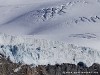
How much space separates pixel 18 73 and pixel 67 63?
2.00 m

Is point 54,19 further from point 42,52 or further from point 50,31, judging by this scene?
point 42,52

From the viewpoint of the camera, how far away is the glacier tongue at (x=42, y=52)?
104ft

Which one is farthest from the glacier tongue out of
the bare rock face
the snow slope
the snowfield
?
the snow slope

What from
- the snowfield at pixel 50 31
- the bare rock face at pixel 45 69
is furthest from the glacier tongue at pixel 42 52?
the bare rock face at pixel 45 69

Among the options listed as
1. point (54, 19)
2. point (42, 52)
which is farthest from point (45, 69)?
point (54, 19)

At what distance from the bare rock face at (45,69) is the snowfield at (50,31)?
18 cm

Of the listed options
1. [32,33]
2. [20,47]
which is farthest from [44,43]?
[32,33]

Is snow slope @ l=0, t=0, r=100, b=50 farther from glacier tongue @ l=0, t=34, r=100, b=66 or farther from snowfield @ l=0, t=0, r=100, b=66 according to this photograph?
glacier tongue @ l=0, t=34, r=100, b=66

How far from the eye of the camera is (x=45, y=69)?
32.1 m

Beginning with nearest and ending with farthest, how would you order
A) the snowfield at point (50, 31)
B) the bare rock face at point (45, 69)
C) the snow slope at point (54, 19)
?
the bare rock face at point (45, 69)
the snowfield at point (50, 31)
the snow slope at point (54, 19)

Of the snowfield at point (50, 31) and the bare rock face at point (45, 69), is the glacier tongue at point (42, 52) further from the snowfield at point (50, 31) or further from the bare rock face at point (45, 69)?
the bare rock face at point (45, 69)

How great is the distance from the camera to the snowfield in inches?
1257

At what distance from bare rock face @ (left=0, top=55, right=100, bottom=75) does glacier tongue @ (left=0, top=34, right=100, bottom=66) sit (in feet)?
0.53

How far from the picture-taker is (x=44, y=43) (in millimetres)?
32156
